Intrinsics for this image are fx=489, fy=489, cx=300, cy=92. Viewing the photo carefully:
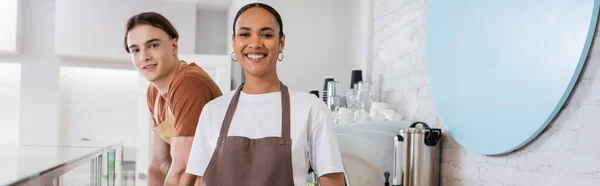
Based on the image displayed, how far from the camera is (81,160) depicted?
1182mm

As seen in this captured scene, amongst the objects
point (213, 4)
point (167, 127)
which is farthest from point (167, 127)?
point (213, 4)

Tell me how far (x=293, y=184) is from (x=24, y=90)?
354cm

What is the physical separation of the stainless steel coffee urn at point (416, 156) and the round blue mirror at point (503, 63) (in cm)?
11

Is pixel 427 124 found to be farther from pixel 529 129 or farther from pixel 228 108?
pixel 228 108

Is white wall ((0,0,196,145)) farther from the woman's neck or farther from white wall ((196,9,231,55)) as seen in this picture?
the woman's neck

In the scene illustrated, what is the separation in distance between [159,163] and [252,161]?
547mm

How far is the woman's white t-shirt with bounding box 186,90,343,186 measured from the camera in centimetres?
103

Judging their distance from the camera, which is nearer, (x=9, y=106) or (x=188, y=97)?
(x=188, y=97)

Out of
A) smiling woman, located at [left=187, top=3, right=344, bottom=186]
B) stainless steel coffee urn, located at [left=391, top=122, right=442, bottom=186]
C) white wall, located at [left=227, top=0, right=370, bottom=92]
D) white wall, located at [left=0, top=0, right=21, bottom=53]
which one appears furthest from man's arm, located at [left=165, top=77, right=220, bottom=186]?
white wall, located at [left=0, top=0, right=21, bottom=53]

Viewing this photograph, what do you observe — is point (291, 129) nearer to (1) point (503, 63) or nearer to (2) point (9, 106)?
(1) point (503, 63)

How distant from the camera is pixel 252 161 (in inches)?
39.9

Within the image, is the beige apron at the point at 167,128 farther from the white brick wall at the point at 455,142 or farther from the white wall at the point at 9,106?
the white wall at the point at 9,106

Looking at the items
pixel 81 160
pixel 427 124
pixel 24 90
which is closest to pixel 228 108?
pixel 81 160

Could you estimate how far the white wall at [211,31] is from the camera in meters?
4.22
